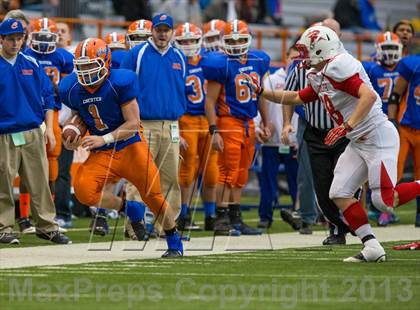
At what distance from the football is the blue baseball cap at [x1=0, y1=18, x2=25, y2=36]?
1155mm

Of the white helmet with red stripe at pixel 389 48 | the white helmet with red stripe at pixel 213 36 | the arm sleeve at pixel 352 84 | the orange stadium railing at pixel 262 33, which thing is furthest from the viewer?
the orange stadium railing at pixel 262 33

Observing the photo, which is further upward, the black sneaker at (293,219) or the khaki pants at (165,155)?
the khaki pants at (165,155)

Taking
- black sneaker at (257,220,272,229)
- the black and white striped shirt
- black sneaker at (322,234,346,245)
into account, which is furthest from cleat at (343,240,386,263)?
black sneaker at (257,220,272,229)

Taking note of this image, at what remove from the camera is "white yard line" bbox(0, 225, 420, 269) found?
8484 mm

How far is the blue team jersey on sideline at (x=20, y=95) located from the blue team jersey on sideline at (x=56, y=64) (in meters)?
1.53

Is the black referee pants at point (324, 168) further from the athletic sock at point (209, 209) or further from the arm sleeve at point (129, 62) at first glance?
the athletic sock at point (209, 209)

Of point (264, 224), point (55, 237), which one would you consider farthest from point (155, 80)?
point (264, 224)

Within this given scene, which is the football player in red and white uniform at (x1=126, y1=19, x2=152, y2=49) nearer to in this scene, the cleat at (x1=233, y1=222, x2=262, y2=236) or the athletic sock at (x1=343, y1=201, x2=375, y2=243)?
the cleat at (x1=233, y1=222, x2=262, y2=236)

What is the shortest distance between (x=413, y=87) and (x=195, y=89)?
7.83ft

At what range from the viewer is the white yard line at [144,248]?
8484 millimetres

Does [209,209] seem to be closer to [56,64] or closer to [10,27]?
[56,64]

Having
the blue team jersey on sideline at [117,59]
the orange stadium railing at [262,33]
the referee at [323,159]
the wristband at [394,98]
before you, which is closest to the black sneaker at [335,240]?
the referee at [323,159]

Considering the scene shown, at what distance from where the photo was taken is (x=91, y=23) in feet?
55.2

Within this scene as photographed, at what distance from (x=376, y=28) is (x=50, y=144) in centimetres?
1258
